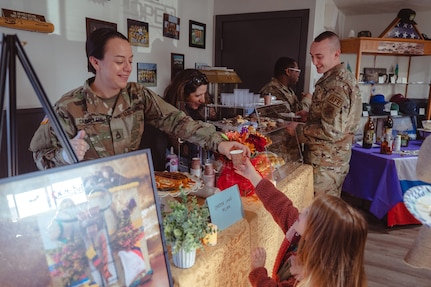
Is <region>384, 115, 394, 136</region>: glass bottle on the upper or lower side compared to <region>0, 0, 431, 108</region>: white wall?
lower

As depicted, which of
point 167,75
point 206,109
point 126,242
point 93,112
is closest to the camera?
point 126,242

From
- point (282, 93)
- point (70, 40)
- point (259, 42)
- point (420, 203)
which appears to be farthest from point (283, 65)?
point (420, 203)

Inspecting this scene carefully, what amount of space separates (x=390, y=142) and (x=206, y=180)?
2.60 m

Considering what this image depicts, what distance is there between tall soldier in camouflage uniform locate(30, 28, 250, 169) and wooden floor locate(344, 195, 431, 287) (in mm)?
1785

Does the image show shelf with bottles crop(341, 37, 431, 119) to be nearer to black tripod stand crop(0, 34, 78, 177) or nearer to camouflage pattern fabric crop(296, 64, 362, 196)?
camouflage pattern fabric crop(296, 64, 362, 196)

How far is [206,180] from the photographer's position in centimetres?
160

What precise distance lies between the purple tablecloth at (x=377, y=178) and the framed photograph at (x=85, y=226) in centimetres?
295

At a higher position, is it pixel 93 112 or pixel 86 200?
pixel 93 112

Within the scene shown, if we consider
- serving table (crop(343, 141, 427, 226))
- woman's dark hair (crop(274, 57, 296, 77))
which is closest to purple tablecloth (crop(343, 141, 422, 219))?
serving table (crop(343, 141, 427, 226))

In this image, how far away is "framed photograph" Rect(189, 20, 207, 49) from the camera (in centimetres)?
363

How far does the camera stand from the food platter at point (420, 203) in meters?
0.98

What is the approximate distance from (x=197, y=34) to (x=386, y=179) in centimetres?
250

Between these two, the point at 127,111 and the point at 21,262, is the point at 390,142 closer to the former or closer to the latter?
the point at 127,111

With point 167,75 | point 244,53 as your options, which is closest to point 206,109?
point 167,75
